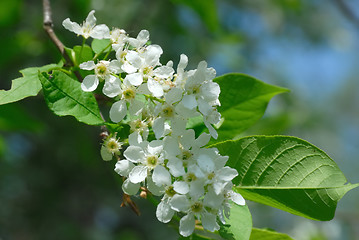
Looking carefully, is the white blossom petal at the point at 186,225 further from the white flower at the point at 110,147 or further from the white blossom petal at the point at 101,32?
the white blossom petal at the point at 101,32

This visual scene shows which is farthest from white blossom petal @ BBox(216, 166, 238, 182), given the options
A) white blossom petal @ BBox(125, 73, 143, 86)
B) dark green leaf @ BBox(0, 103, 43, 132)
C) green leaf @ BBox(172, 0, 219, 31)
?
green leaf @ BBox(172, 0, 219, 31)

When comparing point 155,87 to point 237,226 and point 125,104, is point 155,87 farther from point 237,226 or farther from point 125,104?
point 237,226

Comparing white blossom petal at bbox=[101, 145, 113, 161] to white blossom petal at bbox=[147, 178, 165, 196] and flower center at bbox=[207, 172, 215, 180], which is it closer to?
white blossom petal at bbox=[147, 178, 165, 196]

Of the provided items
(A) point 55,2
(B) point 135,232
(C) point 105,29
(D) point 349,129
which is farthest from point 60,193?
(D) point 349,129

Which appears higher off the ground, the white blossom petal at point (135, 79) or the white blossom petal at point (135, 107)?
the white blossom petal at point (135, 79)

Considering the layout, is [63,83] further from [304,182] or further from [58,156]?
[58,156]

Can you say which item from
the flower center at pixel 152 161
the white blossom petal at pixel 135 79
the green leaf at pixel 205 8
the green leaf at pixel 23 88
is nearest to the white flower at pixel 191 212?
the flower center at pixel 152 161

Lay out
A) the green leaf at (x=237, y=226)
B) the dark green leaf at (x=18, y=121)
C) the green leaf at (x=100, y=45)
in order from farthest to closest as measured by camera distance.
Answer: the dark green leaf at (x=18, y=121), the green leaf at (x=100, y=45), the green leaf at (x=237, y=226)
